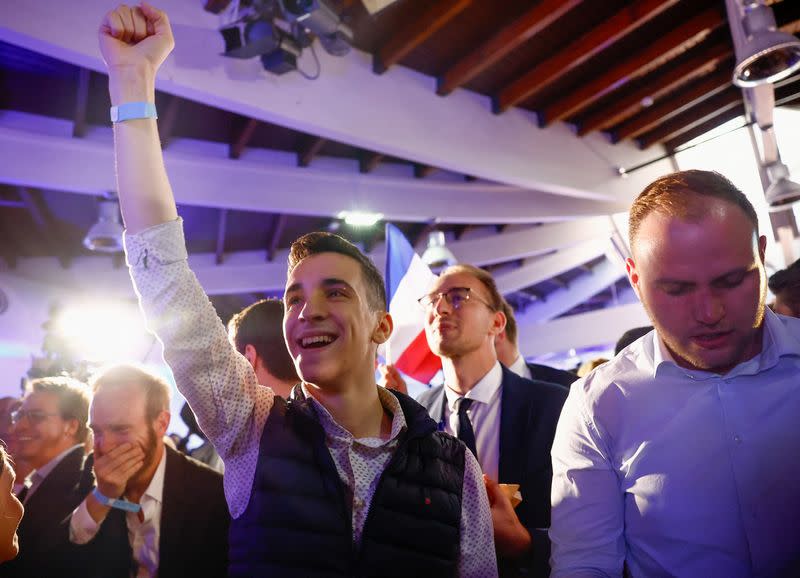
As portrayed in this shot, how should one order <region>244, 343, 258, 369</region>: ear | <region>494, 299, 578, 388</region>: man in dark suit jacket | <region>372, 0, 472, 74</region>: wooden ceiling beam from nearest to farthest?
<region>244, 343, 258, 369</region>: ear → <region>494, 299, 578, 388</region>: man in dark suit jacket → <region>372, 0, 472, 74</region>: wooden ceiling beam

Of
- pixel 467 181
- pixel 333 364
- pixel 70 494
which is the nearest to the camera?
pixel 333 364

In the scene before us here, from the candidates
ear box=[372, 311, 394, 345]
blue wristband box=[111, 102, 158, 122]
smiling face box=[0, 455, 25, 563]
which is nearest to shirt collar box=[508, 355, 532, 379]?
ear box=[372, 311, 394, 345]

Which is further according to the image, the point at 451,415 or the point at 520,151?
the point at 520,151

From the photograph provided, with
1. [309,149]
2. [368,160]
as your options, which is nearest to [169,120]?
[309,149]

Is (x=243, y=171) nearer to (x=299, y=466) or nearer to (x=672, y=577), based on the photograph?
(x=299, y=466)

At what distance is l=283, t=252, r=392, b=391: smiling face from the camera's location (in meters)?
1.46

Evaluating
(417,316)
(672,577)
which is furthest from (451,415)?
(672,577)

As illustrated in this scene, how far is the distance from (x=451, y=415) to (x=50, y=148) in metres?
4.10

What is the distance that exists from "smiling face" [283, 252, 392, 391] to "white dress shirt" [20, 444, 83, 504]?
1.70 meters

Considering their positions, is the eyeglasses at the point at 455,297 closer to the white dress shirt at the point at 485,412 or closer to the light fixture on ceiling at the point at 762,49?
the white dress shirt at the point at 485,412

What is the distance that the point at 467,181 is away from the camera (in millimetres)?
7211

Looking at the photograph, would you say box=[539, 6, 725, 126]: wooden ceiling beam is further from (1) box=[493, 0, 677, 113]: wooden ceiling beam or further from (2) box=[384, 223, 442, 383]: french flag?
(2) box=[384, 223, 442, 383]: french flag

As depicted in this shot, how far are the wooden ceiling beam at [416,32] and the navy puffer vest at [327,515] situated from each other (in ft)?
10.3

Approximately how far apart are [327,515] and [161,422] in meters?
1.25
